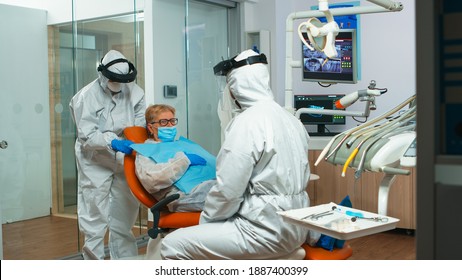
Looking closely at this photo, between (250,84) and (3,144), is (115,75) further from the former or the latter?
(250,84)

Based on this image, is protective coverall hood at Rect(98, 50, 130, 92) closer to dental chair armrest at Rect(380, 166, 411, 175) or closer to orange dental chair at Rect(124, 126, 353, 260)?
orange dental chair at Rect(124, 126, 353, 260)

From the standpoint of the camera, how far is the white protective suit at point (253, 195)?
7.60 feet

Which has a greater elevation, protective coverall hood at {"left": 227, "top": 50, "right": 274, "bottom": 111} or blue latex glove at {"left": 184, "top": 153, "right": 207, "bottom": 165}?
protective coverall hood at {"left": 227, "top": 50, "right": 274, "bottom": 111}

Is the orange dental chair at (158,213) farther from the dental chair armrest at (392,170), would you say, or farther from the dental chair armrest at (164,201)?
the dental chair armrest at (392,170)

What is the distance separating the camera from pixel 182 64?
4953 mm

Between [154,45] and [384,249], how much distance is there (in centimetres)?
254

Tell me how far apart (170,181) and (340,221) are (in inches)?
46.7

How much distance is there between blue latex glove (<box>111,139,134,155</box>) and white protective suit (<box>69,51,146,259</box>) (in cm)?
15

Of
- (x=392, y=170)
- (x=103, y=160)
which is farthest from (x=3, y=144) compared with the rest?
(x=392, y=170)

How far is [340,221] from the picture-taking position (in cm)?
196

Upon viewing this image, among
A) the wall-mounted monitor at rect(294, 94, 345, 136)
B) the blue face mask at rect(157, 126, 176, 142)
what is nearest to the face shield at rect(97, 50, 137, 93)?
the blue face mask at rect(157, 126, 176, 142)

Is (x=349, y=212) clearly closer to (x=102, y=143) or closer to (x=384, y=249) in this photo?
(x=102, y=143)

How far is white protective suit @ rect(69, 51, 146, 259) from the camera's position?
3488mm

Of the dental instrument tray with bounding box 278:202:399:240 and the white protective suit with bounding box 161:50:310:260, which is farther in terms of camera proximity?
the white protective suit with bounding box 161:50:310:260
